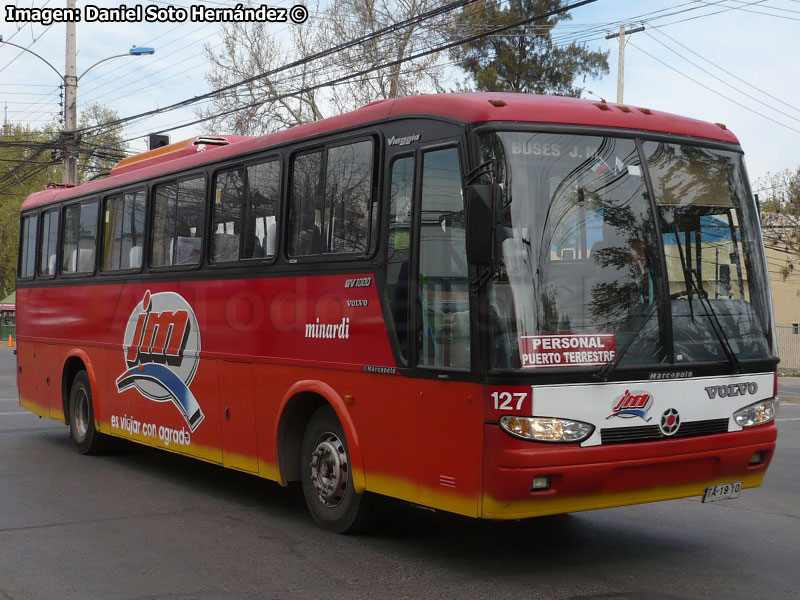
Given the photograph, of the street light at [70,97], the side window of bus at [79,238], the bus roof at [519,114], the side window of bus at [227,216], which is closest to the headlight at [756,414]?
the bus roof at [519,114]

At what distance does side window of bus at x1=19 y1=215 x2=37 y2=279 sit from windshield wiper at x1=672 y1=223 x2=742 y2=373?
10270 mm

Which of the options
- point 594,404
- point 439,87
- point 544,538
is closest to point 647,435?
point 594,404

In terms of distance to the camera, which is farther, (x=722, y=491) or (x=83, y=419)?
(x=83, y=419)

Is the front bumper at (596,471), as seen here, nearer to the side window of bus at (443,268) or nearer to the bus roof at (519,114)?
the side window of bus at (443,268)

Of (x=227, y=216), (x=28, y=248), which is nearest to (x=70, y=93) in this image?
(x=28, y=248)

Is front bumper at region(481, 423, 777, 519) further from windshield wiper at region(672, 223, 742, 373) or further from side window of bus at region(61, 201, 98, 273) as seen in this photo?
side window of bus at region(61, 201, 98, 273)

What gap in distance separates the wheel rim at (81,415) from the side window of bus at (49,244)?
184 cm

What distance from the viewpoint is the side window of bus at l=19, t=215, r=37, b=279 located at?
47.5 feet

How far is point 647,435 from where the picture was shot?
652cm

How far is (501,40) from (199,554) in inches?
1460

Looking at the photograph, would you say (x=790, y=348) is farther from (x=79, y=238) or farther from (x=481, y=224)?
(x=481, y=224)

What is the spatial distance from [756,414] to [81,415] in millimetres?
8639

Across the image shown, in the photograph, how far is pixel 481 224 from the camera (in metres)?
6.19

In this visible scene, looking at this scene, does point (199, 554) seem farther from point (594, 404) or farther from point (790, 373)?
point (790, 373)
